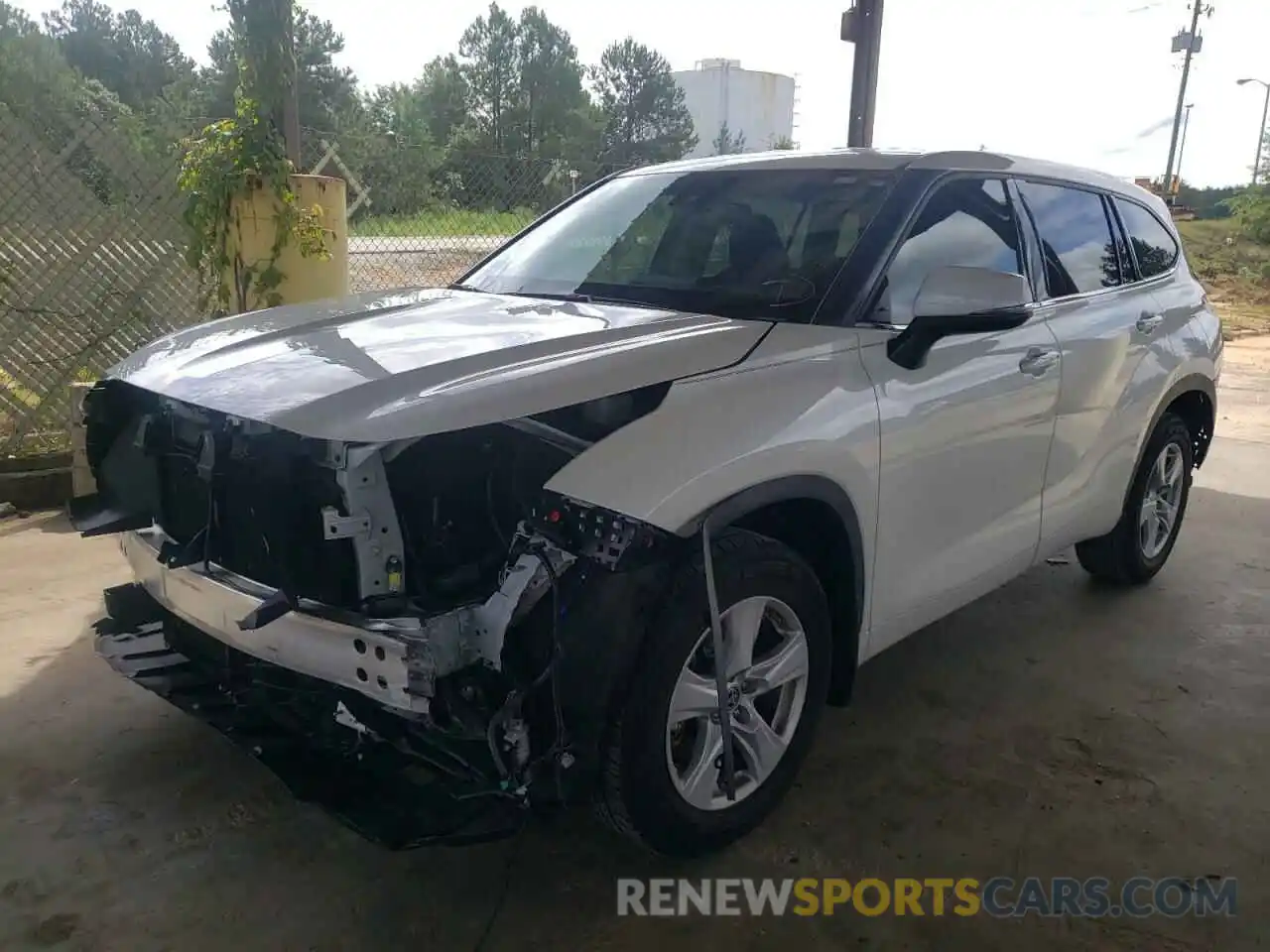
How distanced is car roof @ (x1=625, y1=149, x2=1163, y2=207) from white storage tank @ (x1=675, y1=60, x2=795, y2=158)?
65.3m

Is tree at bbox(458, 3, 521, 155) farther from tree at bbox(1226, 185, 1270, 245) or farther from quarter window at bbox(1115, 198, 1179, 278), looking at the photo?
quarter window at bbox(1115, 198, 1179, 278)

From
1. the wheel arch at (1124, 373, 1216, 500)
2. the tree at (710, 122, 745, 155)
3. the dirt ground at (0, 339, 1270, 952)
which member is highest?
the tree at (710, 122, 745, 155)

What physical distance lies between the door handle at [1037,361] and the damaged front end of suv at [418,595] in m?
1.52

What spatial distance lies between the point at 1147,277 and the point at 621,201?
2.25m

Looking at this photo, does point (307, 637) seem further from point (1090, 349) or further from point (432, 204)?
point (432, 204)

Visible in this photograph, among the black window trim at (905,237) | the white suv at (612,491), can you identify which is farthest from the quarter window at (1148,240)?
the black window trim at (905,237)

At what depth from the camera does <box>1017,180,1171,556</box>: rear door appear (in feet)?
11.8

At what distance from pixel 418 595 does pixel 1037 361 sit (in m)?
2.19

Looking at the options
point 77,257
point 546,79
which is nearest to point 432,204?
Answer: point 77,257

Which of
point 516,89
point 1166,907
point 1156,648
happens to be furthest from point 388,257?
point 516,89

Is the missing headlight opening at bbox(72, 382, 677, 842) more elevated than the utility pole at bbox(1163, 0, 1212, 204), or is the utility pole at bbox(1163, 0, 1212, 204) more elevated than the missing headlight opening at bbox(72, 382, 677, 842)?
the utility pole at bbox(1163, 0, 1212, 204)

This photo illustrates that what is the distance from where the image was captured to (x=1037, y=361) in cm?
336

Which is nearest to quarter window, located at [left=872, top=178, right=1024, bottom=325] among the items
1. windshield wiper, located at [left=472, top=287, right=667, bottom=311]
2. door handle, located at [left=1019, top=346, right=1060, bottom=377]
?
door handle, located at [left=1019, top=346, right=1060, bottom=377]

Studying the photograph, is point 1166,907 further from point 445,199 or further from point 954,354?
point 445,199
